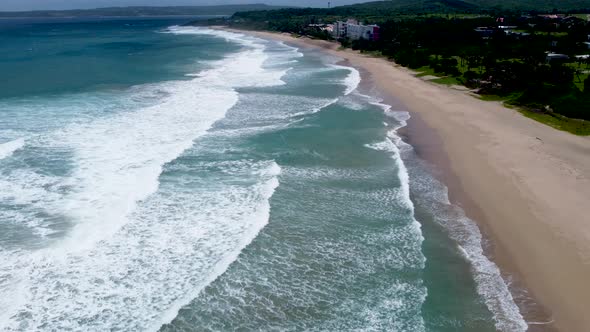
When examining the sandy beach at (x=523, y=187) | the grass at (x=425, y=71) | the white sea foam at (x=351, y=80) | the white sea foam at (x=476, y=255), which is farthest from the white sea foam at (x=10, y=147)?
the grass at (x=425, y=71)

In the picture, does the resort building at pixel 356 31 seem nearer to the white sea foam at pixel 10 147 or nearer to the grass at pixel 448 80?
the grass at pixel 448 80

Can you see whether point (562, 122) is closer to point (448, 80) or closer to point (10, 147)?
point (448, 80)

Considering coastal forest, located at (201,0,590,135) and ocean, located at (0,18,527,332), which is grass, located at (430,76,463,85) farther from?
ocean, located at (0,18,527,332)

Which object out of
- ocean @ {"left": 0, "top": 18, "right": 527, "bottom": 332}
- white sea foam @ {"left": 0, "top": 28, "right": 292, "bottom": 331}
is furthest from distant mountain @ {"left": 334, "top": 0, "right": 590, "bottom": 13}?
white sea foam @ {"left": 0, "top": 28, "right": 292, "bottom": 331}

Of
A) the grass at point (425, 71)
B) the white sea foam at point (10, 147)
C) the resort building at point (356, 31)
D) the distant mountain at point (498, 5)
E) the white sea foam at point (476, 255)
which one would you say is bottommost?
the white sea foam at point (476, 255)

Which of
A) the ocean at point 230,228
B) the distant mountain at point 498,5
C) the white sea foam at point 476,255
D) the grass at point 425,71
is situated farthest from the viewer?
the distant mountain at point 498,5

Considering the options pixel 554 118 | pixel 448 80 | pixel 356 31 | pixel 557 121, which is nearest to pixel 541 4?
pixel 356 31
